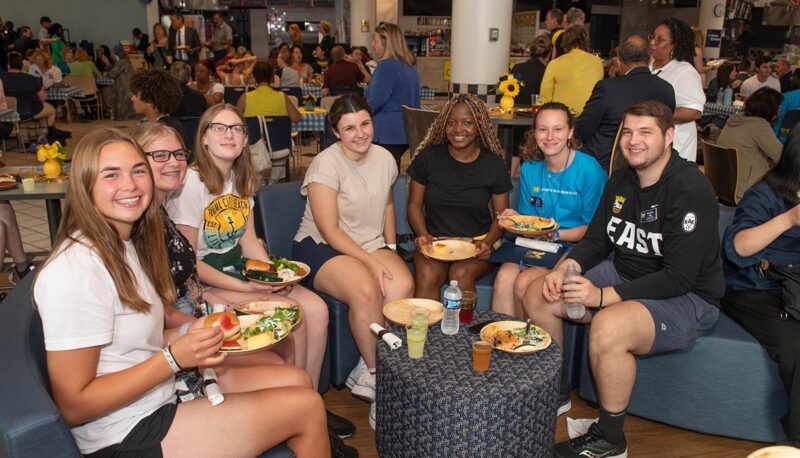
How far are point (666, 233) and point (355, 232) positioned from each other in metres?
1.36

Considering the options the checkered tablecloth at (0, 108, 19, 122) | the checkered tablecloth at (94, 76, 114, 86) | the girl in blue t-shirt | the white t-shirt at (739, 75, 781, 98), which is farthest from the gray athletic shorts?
the checkered tablecloth at (94, 76, 114, 86)

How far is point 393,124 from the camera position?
5.24 meters

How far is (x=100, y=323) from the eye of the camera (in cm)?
150

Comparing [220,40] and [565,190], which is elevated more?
[220,40]

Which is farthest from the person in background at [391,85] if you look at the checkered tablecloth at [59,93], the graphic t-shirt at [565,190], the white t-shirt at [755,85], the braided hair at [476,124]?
the checkered tablecloth at [59,93]

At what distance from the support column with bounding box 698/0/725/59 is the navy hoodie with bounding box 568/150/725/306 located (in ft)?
41.0

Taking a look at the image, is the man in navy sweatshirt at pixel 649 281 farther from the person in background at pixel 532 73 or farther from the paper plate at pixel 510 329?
the person in background at pixel 532 73

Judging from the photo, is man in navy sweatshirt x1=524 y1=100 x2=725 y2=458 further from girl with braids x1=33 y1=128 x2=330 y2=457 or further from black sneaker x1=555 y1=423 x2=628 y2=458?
girl with braids x1=33 y1=128 x2=330 y2=457

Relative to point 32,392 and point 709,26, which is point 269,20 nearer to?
point 709,26

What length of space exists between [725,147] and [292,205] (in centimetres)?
323

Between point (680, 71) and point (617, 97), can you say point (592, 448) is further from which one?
point (680, 71)

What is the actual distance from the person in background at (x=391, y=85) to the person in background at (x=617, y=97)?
1.71 m

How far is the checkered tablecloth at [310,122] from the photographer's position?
6879mm

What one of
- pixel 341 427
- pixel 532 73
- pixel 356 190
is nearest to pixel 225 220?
pixel 356 190
